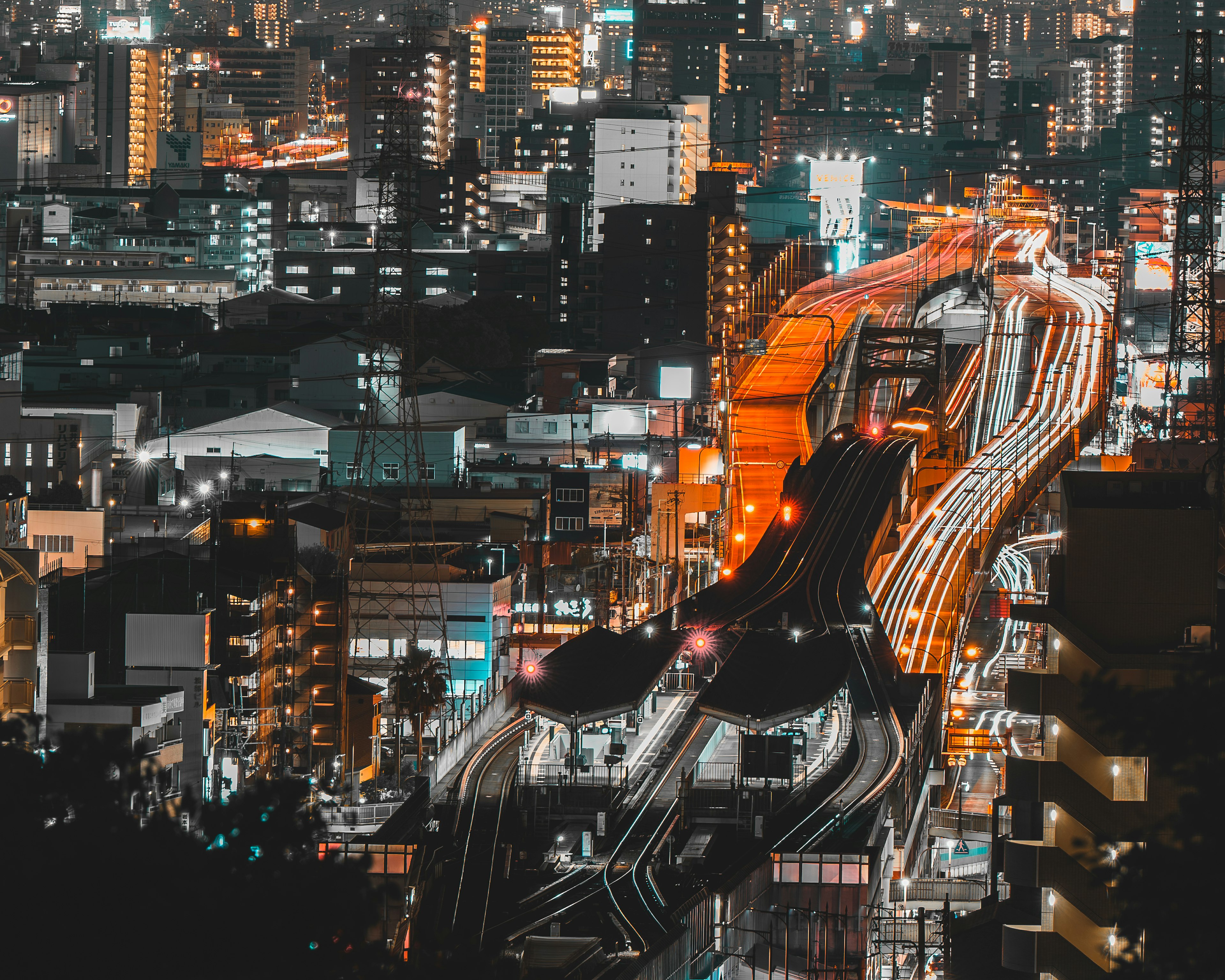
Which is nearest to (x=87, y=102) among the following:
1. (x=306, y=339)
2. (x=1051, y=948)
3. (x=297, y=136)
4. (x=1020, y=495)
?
(x=297, y=136)

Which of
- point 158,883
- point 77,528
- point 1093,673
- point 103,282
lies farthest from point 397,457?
point 103,282

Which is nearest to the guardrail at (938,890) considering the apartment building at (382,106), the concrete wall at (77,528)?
the concrete wall at (77,528)

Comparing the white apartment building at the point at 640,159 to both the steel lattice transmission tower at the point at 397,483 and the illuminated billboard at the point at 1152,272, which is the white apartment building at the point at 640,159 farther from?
the steel lattice transmission tower at the point at 397,483

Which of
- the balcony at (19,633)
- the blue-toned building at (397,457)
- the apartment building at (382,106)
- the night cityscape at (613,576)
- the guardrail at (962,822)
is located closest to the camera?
the night cityscape at (613,576)

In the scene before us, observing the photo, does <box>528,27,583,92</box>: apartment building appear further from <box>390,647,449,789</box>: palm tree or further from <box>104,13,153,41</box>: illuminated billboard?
<box>390,647,449,789</box>: palm tree

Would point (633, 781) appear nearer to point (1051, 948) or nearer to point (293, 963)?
point (1051, 948)

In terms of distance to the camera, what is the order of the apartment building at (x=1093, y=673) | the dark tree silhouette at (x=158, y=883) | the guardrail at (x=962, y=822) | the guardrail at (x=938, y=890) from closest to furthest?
1. the dark tree silhouette at (x=158, y=883)
2. the apartment building at (x=1093, y=673)
3. the guardrail at (x=938, y=890)
4. the guardrail at (x=962, y=822)

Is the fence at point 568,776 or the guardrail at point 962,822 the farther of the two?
the guardrail at point 962,822

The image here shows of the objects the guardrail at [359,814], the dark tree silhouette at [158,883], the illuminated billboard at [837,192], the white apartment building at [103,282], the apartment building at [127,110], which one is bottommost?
the guardrail at [359,814]
